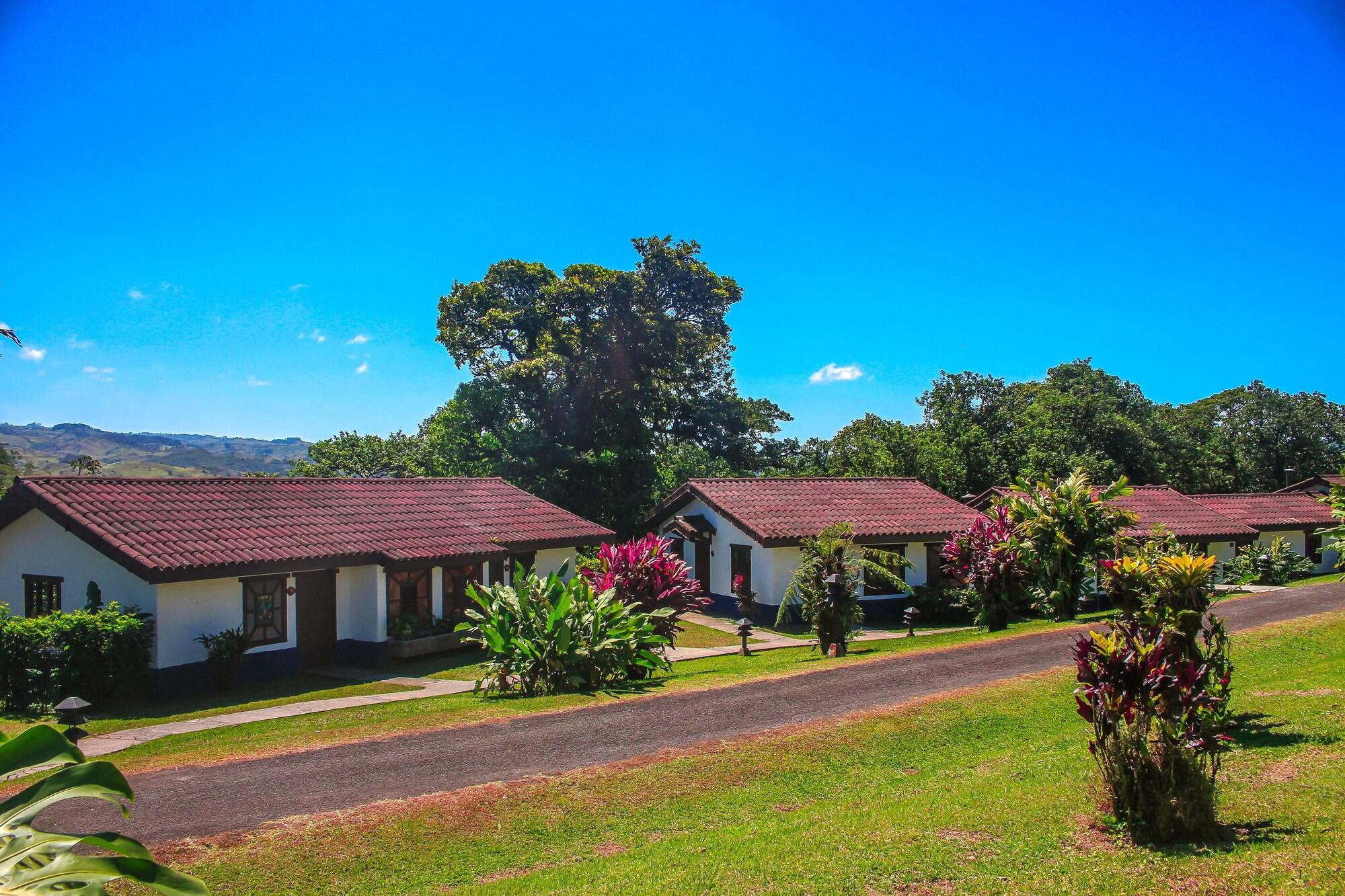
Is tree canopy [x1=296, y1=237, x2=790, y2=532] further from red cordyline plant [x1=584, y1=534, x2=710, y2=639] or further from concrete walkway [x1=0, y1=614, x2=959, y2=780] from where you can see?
red cordyline plant [x1=584, y1=534, x2=710, y2=639]

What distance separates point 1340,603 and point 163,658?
80.1 feet

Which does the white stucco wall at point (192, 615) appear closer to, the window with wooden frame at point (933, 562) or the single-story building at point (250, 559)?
the single-story building at point (250, 559)

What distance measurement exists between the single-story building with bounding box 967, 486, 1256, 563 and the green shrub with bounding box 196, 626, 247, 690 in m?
23.9

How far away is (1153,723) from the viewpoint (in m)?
8.21

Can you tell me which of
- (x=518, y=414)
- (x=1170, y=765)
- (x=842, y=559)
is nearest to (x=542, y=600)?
(x=842, y=559)

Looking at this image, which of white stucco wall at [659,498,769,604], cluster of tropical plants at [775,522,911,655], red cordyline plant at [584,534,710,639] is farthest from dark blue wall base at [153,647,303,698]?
white stucco wall at [659,498,769,604]

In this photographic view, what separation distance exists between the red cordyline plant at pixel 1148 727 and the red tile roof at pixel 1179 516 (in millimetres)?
26062

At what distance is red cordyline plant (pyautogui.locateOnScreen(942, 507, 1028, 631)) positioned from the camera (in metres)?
22.0

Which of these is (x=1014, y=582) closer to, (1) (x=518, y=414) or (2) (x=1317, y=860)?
(2) (x=1317, y=860)

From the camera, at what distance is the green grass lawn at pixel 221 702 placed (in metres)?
14.2

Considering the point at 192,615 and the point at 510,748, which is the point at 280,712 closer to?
the point at 192,615

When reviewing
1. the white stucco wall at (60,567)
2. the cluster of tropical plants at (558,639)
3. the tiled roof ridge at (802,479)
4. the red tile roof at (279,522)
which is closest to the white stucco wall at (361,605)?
the red tile roof at (279,522)

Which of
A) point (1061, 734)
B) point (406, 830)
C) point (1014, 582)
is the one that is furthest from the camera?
point (1014, 582)

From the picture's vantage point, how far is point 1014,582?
22141 mm
